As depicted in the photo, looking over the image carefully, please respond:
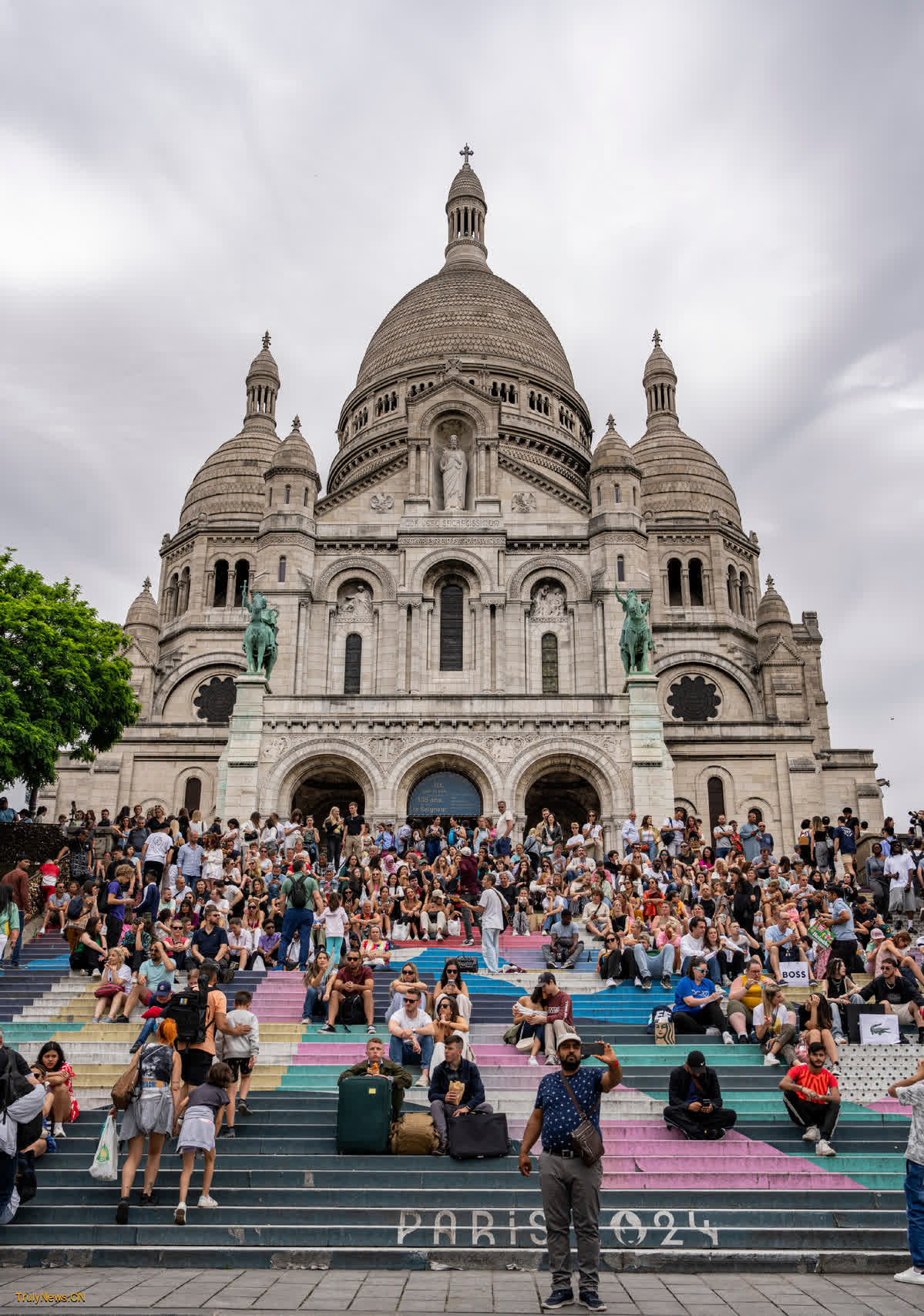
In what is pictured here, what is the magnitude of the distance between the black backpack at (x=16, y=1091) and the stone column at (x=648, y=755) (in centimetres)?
2244

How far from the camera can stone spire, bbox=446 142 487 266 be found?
219 ft

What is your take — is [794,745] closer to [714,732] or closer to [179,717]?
[714,732]

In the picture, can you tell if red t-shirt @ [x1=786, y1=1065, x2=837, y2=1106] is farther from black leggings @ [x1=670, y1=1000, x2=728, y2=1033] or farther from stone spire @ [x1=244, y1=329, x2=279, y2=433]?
stone spire @ [x1=244, y1=329, x2=279, y2=433]

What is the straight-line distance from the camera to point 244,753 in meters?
31.9

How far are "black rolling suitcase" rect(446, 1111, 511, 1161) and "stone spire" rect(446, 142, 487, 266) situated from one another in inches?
2411

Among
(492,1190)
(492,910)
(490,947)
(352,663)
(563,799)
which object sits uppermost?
(352,663)

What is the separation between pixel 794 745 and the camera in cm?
3900

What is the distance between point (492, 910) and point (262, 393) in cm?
4616

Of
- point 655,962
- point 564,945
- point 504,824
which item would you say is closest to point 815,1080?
point 655,962

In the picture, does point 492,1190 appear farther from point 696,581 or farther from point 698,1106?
point 696,581

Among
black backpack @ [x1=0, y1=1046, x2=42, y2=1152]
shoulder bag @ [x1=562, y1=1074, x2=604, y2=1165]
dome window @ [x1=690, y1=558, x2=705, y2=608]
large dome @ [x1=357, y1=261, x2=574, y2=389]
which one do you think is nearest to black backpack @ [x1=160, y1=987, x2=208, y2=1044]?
black backpack @ [x1=0, y1=1046, x2=42, y2=1152]

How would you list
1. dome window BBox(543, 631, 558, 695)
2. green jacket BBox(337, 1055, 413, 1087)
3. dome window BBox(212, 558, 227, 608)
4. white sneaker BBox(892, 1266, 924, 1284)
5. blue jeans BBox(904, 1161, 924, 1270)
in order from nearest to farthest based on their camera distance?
blue jeans BBox(904, 1161, 924, 1270)
white sneaker BBox(892, 1266, 924, 1284)
green jacket BBox(337, 1055, 413, 1087)
dome window BBox(543, 631, 558, 695)
dome window BBox(212, 558, 227, 608)

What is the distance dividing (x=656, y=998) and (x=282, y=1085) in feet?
19.8

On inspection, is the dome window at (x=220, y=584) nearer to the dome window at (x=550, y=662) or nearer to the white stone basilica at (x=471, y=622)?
the white stone basilica at (x=471, y=622)
